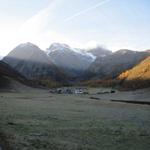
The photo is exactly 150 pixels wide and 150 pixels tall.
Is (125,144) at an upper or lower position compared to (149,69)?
lower

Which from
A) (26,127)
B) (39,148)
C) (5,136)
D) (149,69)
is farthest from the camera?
(149,69)

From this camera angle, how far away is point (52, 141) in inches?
765

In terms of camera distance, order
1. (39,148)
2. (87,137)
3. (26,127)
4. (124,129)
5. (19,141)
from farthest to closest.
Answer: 1. (124,129)
2. (26,127)
3. (87,137)
4. (19,141)
5. (39,148)

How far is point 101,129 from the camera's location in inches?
1011

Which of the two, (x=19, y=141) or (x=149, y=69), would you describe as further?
(x=149, y=69)

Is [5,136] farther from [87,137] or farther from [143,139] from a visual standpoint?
[143,139]

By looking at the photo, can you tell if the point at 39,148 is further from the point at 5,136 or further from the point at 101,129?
the point at 101,129

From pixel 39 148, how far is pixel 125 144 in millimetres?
6018

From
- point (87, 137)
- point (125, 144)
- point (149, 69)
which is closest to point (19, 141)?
point (87, 137)

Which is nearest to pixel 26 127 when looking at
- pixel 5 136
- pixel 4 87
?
pixel 5 136

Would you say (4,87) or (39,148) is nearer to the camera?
(39,148)

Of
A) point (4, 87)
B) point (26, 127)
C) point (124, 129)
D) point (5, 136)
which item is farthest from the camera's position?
point (4, 87)

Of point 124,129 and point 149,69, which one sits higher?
point 149,69

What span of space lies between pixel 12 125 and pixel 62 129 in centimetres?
407
